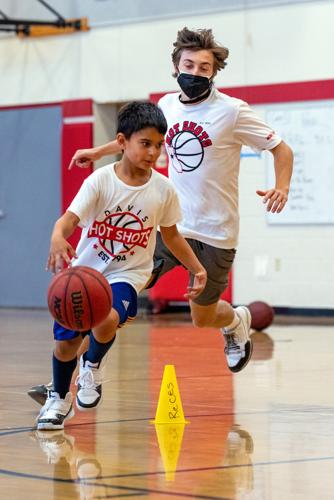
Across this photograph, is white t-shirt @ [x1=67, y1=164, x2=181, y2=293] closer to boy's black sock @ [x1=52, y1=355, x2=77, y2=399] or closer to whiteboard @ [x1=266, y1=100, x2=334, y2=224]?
boy's black sock @ [x1=52, y1=355, x2=77, y2=399]

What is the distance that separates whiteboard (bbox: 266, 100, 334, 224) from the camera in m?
12.5

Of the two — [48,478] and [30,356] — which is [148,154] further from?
[30,356]

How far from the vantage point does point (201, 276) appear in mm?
4980

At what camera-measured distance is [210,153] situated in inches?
225

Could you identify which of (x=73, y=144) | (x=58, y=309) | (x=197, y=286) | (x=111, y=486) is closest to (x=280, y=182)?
(x=197, y=286)

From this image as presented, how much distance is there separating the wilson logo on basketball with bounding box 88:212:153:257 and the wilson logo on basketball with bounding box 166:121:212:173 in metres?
1.00

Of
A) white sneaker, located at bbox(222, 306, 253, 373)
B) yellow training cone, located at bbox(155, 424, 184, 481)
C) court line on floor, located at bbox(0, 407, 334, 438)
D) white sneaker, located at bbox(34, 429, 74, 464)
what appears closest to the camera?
yellow training cone, located at bbox(155, 424, 184, 481)

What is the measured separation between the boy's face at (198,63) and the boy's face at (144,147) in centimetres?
100

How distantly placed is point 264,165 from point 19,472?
9377 mm

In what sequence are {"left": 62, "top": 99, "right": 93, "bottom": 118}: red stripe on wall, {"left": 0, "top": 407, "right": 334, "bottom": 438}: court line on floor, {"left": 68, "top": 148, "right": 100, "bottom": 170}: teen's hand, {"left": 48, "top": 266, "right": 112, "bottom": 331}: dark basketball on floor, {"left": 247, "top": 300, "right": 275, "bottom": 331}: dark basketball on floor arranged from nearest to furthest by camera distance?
{"left": 48, "top": 266, "right": 112, "bottom": 331}: dark basketball on floor
{"left": 0, "top": 407, "right": 334, "bottom": 438}: court line on floor
{"left": 68, "top": 148, "right": 100, "bottom": 170}: teen's hand
{"left": 247, "top": 300, "right": 275, "bottom": 331}: dark basketball on floor
{"left": 62, "top": 99, "right": 93, "bottom": 118}: red stripe on wall

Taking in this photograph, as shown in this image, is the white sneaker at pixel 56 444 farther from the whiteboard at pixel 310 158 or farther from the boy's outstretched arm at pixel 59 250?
the whiteboard at pixel 310 158

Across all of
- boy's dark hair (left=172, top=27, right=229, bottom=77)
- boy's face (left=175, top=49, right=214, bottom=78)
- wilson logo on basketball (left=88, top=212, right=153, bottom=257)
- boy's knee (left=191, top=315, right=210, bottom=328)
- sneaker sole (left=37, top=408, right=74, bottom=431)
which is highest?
boy's dark hair (left=172, top=27, right=229, bottom=77)

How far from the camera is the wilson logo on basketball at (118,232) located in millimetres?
4793

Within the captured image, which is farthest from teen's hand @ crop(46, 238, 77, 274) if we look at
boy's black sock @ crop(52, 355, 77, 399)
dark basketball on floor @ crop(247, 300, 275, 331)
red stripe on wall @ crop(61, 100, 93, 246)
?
red stripe on wall @ crop(61, 100, 93, 246)
